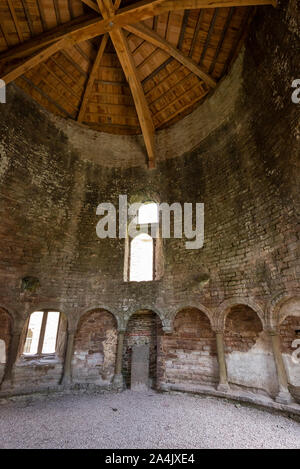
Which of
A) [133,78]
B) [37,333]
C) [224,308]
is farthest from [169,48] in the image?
[37,333]

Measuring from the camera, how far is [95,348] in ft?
25.9

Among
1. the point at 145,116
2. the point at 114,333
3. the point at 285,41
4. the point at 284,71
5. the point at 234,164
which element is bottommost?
the point at 114,333

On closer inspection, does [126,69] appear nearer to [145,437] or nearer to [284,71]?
[284,71]

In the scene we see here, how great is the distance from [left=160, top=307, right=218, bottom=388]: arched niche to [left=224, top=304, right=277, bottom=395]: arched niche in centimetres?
53

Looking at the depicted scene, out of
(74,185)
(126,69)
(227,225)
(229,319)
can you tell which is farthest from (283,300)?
(126,69)

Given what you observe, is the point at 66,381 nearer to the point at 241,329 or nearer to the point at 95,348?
the point at 95,348

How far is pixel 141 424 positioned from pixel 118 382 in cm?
279

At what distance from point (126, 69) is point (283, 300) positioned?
354 inches

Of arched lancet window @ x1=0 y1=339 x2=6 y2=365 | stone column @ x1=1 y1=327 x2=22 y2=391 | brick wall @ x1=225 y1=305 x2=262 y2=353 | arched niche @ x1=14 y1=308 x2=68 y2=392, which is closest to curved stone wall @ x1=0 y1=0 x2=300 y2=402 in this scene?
stone column @ x1=1 y1=327 x2=22 y2=391

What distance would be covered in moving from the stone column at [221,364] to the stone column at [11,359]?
5721mm

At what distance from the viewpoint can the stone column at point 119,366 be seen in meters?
7.18

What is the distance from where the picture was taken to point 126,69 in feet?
27.5

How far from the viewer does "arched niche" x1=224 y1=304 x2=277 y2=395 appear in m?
5.75

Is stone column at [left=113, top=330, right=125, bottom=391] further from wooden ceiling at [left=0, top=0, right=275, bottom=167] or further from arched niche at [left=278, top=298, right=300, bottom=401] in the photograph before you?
wooden ceiling at [left=0, top=0, right=275, bottom=167]
